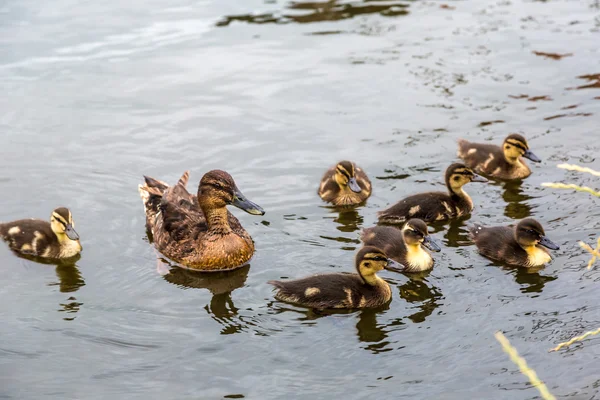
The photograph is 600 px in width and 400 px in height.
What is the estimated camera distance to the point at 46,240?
6.70 metres

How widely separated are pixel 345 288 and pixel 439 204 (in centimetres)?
167

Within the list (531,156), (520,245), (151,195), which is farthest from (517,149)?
(151,195)

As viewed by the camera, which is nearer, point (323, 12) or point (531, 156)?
point (531, 156)

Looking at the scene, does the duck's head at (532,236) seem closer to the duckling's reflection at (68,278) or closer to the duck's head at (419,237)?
the duck's head at (419,237)

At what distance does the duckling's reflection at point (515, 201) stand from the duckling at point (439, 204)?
0.34 metres

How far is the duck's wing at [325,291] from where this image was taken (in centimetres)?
571

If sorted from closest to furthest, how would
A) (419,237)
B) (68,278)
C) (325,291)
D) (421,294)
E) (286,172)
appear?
1. (325,291)
2. (421,294)
3. (419,237)
4. (68,278)
5. (286,172)

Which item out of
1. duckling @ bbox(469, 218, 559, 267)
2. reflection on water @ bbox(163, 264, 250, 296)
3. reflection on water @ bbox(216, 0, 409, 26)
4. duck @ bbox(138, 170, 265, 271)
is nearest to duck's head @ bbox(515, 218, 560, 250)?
duckling @ bbox(469, 218, 559, 267)

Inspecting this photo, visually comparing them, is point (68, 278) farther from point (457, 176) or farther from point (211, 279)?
point (457, 176)

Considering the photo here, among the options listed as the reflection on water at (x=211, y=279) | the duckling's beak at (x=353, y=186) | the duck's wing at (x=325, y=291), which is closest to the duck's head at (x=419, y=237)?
the duck's wing at (x=325, y=291)

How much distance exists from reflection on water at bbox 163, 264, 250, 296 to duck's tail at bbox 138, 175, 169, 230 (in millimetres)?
668

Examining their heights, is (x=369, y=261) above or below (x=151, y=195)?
below

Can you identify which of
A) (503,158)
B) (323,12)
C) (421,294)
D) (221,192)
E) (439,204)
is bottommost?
(421,294)

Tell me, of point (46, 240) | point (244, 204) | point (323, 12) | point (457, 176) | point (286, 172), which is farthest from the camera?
point (323, 12)
